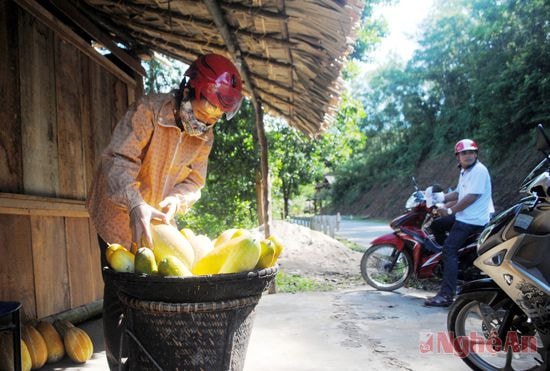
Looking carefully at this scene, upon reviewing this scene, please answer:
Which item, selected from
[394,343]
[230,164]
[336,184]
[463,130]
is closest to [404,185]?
[463,130]

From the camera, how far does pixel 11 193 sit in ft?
Result: 9.05

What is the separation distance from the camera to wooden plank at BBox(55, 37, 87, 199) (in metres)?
3.41

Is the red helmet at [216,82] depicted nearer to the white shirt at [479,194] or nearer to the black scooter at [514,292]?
the black scooter at [514,292]

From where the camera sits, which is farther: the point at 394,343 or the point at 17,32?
the point at 394,343

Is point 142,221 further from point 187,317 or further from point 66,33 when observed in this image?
point 66,33

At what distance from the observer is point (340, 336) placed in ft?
11.1

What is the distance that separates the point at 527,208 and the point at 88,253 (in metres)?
3.33

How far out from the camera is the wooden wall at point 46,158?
2.83 m

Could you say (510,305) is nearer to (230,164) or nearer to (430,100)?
(230,164)

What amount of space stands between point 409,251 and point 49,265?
4114 mm

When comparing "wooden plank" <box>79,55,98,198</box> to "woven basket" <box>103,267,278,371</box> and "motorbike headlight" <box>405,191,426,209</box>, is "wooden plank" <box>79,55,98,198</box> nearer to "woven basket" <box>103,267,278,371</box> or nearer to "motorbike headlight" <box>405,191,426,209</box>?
"woven basket" <box>103,267,278,371</box>

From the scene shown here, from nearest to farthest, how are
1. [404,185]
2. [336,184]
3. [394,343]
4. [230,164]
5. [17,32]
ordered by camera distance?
[17,32] → [394,343] → [230,164] → [404,185] → [336,184]

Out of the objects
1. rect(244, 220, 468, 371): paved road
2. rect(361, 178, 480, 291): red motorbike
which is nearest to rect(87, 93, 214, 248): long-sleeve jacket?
rect(244, 220, 468, 371): paved road

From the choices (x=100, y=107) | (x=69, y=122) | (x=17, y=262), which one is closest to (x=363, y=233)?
(x=100, y=107)
